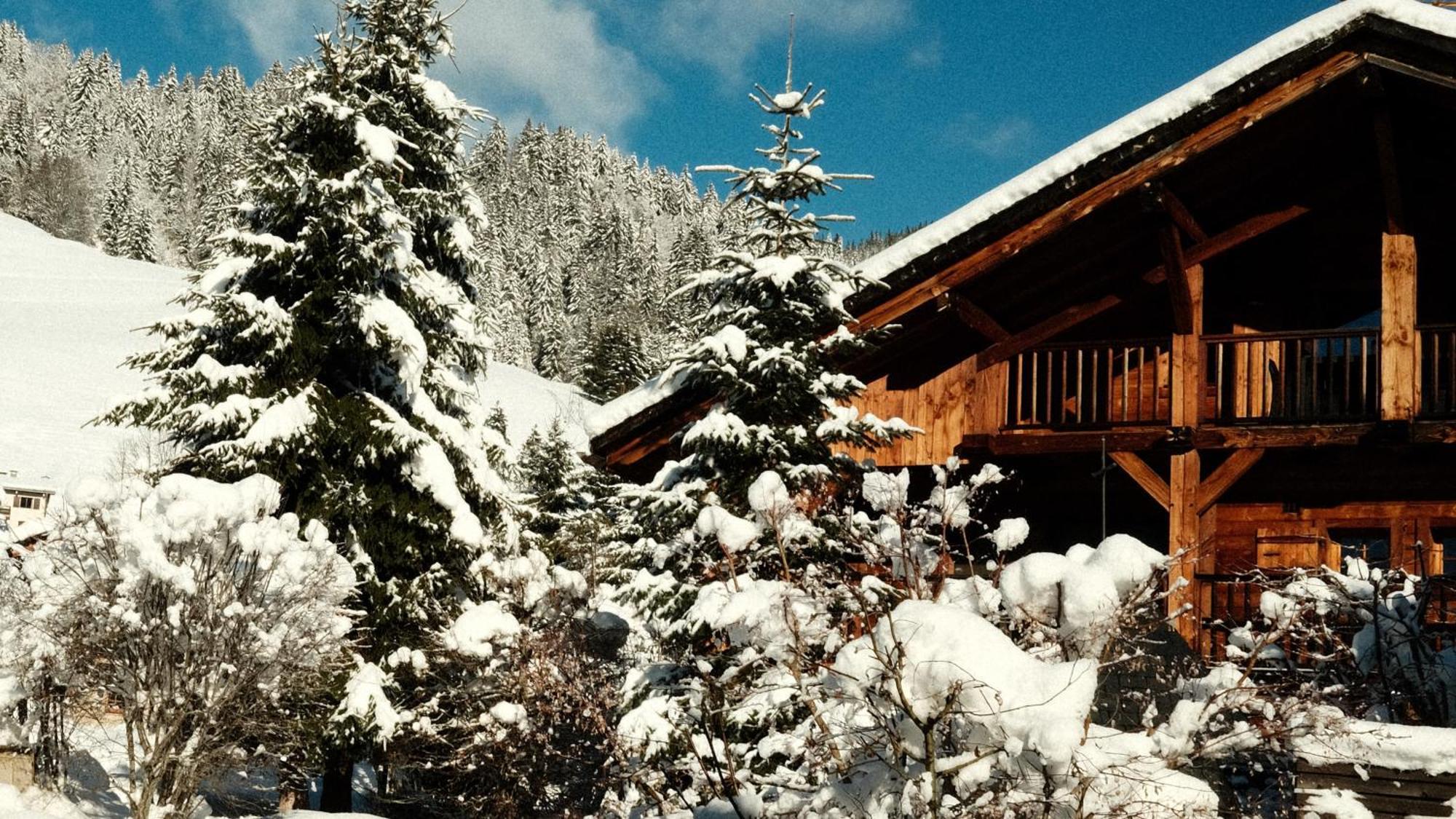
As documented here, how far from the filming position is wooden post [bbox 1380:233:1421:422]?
36.4ft

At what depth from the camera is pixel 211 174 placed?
400 feet

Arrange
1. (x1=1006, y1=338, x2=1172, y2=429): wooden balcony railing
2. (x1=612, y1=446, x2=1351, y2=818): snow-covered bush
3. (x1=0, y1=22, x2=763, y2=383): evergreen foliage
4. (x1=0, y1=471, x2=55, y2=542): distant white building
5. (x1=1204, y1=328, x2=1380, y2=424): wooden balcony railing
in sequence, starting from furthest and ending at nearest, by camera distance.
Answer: (x1=0, y1=22, x2=763, y2=383): evergreen foliage < (x1=0, y1=471, x2=55, y2=542): distant white building < (x1=1006, y1=338, x2=1172, y2=429): wooden balcony railing < (x1=1204, y1=328, x2=1380, y2=424): wooden balcony railing < (x1=612, y1=446, x2=1351, y2=818): snow-covered bush

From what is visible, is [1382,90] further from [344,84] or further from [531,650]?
[344,84]

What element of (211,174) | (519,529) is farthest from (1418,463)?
(211,174)

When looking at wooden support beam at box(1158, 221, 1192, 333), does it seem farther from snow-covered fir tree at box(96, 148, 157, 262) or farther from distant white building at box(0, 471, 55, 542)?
snow-covered fir tree at box(96, 148, 157, 262)

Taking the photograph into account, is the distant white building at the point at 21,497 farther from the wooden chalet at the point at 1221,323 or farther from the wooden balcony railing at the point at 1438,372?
the wooden balcony railing at the point at 1438,372

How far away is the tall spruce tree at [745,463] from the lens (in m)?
8.38

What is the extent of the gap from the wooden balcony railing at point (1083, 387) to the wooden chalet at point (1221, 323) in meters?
0.04

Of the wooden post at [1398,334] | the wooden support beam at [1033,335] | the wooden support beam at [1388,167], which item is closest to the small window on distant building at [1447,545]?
the wooden post at [1398,334]

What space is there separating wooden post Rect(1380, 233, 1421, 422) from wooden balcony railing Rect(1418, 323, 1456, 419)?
0.53 feet

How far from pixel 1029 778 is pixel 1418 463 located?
994 centimetres

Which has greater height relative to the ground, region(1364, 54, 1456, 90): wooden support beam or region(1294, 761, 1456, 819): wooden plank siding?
region(1364, 54, 1456, 90): wooden support beam

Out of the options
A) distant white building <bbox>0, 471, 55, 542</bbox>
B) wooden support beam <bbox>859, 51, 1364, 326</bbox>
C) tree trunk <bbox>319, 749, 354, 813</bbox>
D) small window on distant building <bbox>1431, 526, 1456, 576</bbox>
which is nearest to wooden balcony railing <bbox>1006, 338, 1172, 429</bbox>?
wooden support beam <bbox>859, 51, 1364, 326</bbox>

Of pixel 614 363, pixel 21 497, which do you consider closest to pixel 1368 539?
pixel 21 497
